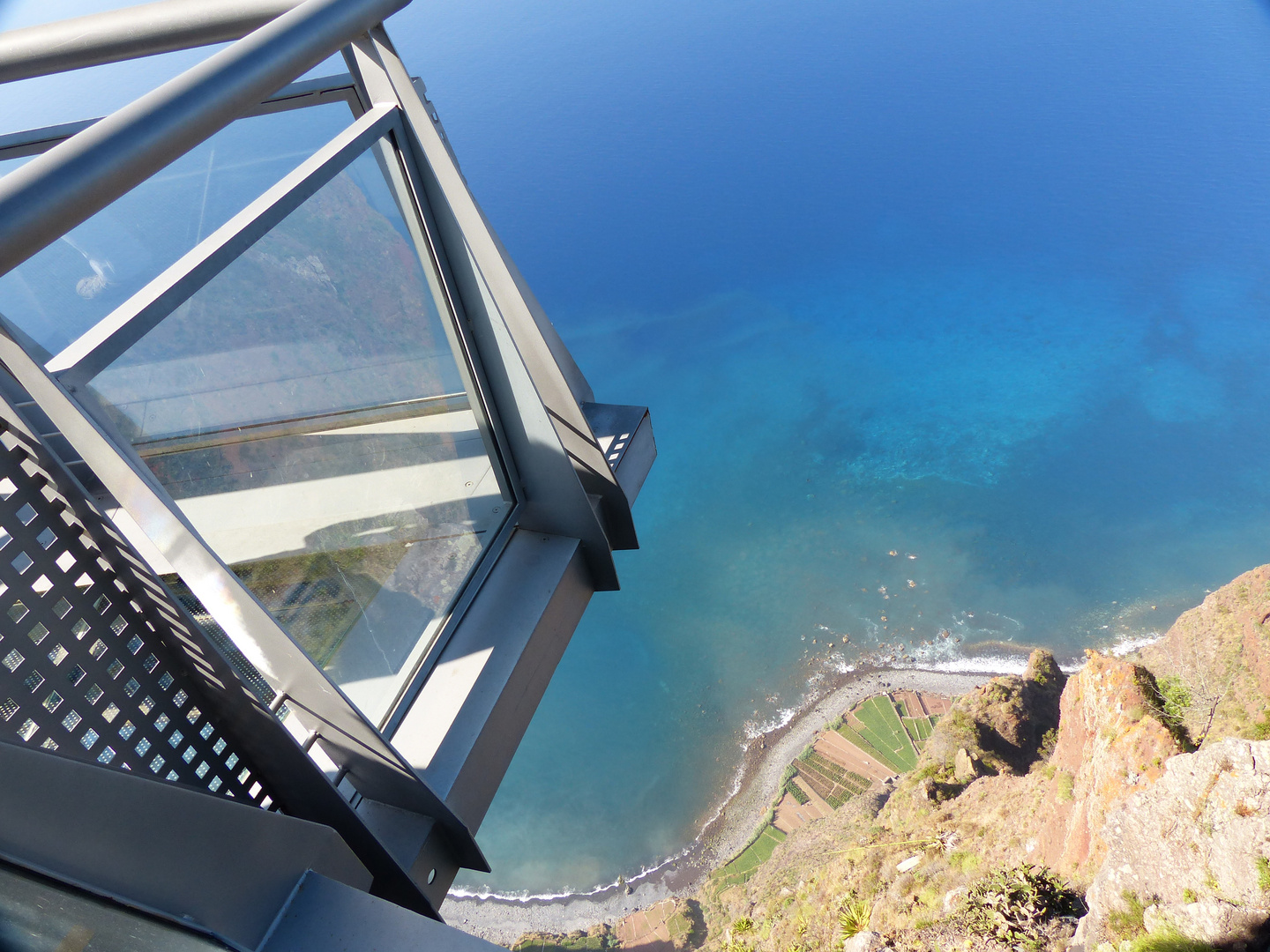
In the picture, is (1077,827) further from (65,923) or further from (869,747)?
(869,747)

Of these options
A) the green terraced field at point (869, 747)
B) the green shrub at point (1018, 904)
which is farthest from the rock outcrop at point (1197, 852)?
the green terraced field at point (869, 747)

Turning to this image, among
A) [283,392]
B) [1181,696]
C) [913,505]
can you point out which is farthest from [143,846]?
[913,505]

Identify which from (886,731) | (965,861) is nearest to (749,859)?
(886,731)

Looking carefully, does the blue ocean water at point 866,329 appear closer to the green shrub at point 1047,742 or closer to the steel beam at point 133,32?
the green shrub at point 1047,742

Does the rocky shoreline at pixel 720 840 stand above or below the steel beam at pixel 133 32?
above

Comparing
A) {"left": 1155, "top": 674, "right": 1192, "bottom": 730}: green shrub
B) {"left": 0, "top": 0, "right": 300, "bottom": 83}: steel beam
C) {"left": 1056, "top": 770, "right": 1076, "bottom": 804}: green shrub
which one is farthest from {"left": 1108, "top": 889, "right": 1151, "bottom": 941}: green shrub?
{"left": 0, "top": 0, "right": 300, "bottom": 83}: steel beam

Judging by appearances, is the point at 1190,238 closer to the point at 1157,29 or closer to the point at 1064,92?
the point at 1064,92
